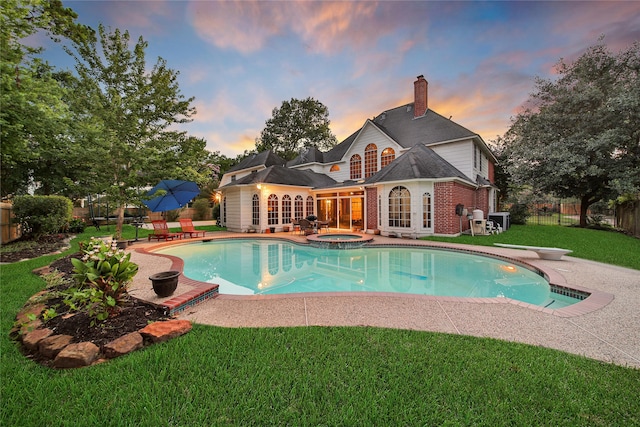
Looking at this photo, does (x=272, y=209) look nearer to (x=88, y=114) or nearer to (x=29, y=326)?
(x=88, y=114)

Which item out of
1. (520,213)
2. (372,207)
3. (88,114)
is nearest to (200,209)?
(88,114)

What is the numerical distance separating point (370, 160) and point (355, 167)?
137cm

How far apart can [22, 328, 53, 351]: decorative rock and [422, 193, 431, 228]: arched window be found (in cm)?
1326

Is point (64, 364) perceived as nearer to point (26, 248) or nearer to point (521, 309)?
point (521, 309)

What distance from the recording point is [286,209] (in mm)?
16922

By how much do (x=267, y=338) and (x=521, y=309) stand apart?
4126mm

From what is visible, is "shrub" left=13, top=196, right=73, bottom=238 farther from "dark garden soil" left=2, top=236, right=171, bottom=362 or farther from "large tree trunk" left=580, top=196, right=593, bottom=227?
"large tree trunk" left=580, top=196, right=593, bottom=227

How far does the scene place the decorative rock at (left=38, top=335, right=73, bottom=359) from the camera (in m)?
2.71

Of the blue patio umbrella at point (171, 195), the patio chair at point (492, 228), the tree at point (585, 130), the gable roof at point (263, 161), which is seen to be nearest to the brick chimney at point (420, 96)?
the tree at point (585, 130)

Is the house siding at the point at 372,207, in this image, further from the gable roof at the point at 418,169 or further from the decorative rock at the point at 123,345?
the decorative rock at the point at 123,345

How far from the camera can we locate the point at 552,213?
24094mm

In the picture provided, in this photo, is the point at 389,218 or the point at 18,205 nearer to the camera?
the point at 18,205

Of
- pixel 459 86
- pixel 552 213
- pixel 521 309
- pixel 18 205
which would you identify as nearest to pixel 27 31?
pixel 18 205

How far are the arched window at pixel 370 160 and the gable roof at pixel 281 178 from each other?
10.2 feet
